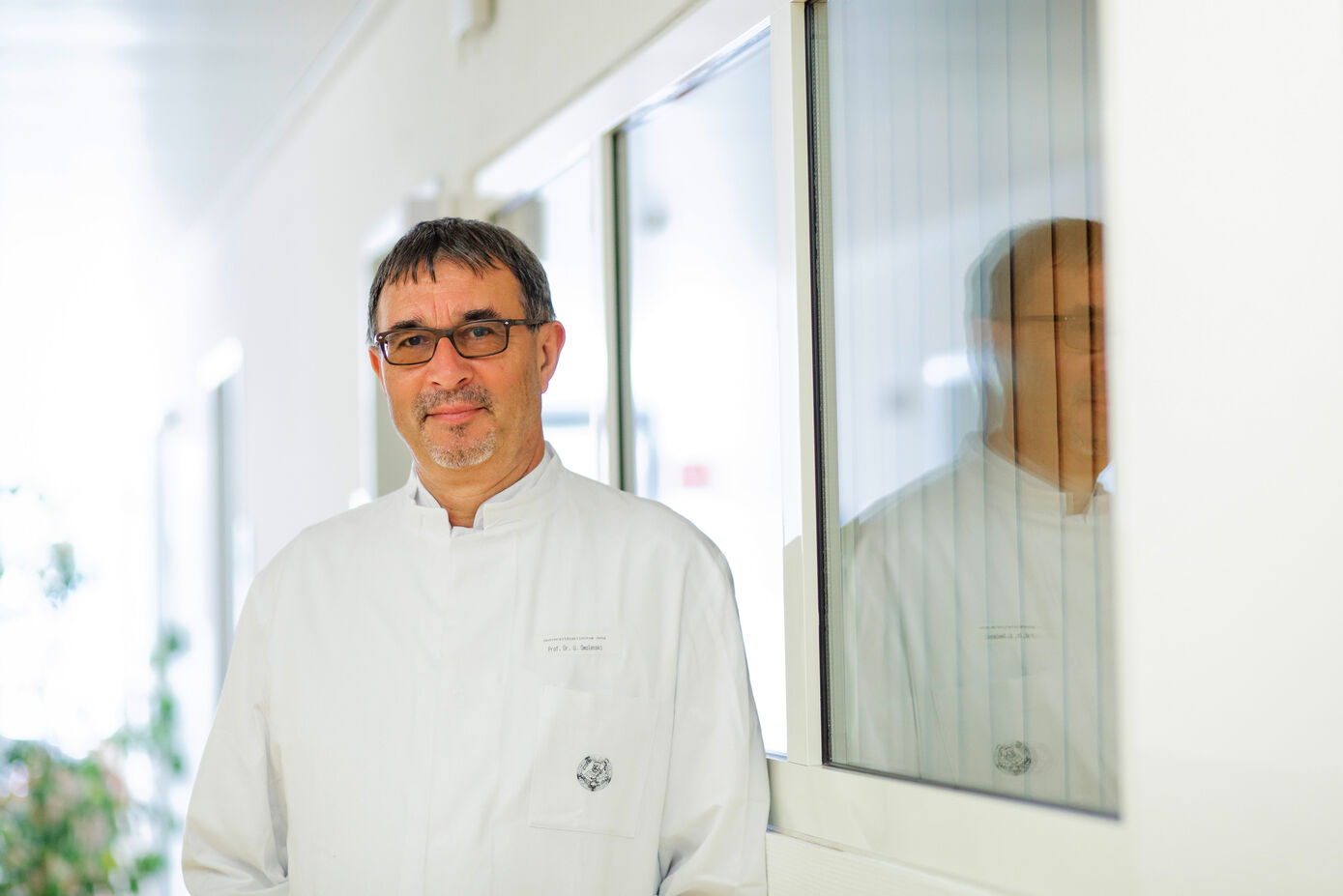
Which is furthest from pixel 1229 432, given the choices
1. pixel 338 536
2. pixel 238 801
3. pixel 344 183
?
pixel 344 183

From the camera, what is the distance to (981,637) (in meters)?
1.35

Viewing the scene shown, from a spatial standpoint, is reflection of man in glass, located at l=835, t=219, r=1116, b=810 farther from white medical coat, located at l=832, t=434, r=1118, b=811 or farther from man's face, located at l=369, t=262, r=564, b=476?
man's face, located at l=369, t=262, r=564, b=476

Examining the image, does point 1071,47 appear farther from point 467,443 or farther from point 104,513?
point 104,513

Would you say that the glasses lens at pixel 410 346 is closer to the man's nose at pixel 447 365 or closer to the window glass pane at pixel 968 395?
the man's nose at pixel 447 365

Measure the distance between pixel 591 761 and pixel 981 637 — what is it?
0.53 meters

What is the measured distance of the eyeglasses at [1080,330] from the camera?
1.18m

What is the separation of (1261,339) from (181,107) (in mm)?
3646

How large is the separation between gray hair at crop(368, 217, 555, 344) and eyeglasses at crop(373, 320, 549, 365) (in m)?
0.06

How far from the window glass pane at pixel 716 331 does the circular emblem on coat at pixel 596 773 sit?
0.30 meters

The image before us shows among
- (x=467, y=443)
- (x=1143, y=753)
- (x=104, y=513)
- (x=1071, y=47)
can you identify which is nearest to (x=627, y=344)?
(x=467, y=443)

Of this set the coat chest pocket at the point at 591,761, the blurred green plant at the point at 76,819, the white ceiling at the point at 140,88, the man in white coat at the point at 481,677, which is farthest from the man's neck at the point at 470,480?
the blurred green plant at the point at 76,819

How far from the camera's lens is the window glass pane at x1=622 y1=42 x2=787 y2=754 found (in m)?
1.83

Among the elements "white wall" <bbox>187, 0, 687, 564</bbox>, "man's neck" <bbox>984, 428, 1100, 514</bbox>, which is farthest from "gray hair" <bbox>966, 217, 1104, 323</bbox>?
"white wall" <bbox>187, 0, 687, 564</bbox>

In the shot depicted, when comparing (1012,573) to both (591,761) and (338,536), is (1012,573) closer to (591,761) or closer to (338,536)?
(591,761)
